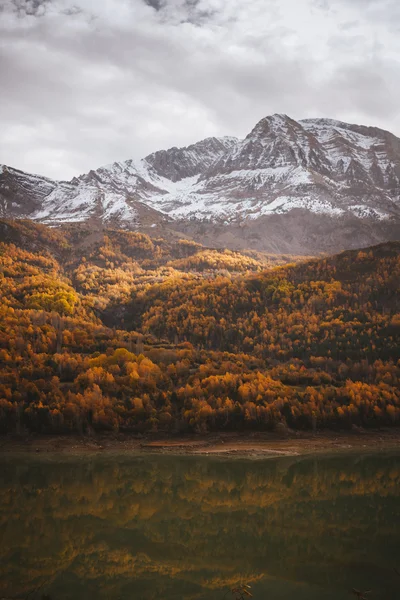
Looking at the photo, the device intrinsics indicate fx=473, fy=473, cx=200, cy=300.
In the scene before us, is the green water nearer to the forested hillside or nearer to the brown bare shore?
the brown bare shore

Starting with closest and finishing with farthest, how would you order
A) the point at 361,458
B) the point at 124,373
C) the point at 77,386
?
the point at 361,458 < the point at 77,386 < the point at 124,373

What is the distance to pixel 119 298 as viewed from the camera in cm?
17200

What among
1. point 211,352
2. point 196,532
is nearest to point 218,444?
point 211,352

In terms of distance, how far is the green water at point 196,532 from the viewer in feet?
77.4

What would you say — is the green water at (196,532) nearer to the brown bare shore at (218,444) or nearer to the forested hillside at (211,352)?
the brown bare shore at (218,444)

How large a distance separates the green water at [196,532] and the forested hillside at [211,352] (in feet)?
66.2

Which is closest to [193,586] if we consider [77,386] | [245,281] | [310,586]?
[310,586]

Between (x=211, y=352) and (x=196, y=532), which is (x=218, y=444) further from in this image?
(x=196, y=532)

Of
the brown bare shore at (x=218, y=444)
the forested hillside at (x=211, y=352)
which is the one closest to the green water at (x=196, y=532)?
the brown bare shore at (x=218, y=444)

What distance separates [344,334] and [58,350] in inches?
2590

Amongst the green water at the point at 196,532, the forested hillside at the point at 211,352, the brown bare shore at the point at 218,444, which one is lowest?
the brown bare shore at the point at 218,444

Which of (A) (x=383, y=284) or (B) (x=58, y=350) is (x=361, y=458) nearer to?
(B) (x=58, y=350)

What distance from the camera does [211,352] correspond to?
106000mm

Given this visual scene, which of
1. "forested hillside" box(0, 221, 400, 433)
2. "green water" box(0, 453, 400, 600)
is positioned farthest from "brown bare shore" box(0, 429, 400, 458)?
"green water" box(0, 453, 400, 600)
